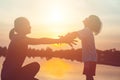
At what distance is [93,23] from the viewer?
13195mm

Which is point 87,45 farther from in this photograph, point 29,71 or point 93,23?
point 29,71

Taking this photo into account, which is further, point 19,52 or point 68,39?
point 68,39

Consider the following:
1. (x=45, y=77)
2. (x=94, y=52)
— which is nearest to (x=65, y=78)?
(x=45, y=77)

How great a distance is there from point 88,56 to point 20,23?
2.14 m

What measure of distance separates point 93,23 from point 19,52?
2.26m

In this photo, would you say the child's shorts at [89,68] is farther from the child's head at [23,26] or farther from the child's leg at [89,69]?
the child's head at [23,26]

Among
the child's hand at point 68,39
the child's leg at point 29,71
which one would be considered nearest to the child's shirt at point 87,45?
the child's hand at point 68,39

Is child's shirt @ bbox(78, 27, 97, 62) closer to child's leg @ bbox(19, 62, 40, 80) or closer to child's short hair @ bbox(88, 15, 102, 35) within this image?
child's short hair @ bbox(88, 15, 102, 35)

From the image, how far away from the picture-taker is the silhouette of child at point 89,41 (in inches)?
518

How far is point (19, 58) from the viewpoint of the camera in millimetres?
12141

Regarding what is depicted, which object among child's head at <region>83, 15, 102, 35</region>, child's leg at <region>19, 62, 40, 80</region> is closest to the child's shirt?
child's head at <region>83, 15, 102, 35</region>

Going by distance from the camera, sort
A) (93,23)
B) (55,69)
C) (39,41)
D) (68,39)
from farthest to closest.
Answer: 1. (55,69)
2. (93,23)
3. (68,39)
4. (39,41)

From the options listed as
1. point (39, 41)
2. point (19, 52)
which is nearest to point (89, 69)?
point (39, 41)

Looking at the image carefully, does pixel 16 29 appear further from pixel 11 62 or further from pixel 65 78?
pixel 65 78
